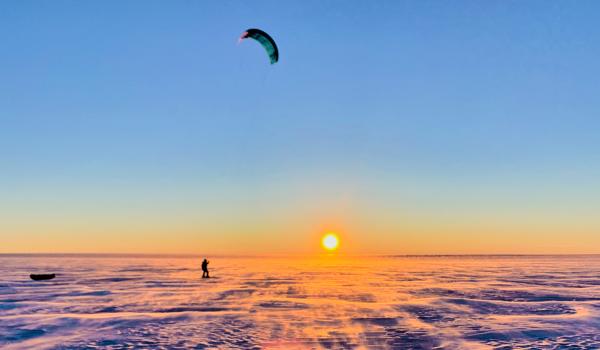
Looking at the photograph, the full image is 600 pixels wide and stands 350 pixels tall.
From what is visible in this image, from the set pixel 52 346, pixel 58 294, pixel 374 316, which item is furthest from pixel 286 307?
pixel 58 294

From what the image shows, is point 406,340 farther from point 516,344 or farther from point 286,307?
point 286,307

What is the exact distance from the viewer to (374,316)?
15.5m

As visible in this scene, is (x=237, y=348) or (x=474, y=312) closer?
(x=237, y=348)

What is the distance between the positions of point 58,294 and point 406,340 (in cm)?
1776

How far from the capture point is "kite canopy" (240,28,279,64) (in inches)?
926

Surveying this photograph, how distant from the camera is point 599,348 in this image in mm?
10969

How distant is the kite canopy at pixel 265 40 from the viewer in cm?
2353

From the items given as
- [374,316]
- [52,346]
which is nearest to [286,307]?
[374,316]

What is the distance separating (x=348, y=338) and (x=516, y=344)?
13.6 ft

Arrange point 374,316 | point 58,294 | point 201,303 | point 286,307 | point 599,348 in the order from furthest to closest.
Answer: point 58,294 → point 201,303 → point 286,307 → point 374,316 → point 599,348

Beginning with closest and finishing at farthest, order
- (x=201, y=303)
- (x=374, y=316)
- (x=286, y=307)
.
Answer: (x=374, y=316)
(x=286, y=307)
(x=201, y=303)

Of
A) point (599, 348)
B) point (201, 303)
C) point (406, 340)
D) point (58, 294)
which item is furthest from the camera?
point (58, 294)

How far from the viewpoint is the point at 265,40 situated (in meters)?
24.1

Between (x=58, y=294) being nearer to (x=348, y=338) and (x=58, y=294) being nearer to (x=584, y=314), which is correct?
(x=348, y=338)
